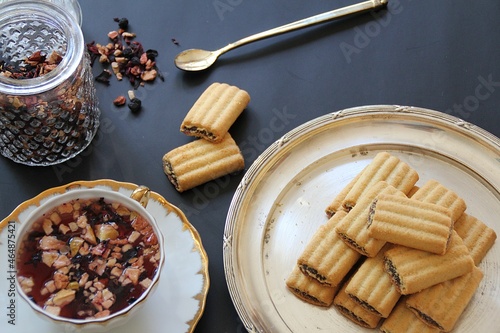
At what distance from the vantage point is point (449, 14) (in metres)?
2.00

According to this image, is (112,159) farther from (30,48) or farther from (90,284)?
(90,284)

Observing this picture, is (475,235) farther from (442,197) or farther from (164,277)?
(164,277)

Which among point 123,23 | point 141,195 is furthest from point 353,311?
point 123,23

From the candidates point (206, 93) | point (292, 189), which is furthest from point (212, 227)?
point (206, 93)

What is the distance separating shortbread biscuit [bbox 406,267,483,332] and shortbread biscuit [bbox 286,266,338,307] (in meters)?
0.17

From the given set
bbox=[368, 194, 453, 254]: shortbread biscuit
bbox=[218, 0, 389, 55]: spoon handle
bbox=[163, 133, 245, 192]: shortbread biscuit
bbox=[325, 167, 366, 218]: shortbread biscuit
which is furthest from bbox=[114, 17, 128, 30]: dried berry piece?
bbox=[368, 194, 453, 254]: shortbread biscuit

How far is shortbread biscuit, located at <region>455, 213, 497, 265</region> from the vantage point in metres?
1.56

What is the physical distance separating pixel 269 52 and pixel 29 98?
669mm

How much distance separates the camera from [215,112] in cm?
177

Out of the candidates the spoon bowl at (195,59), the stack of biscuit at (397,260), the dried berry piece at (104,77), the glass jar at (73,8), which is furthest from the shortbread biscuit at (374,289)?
the glass jar at (73,8)

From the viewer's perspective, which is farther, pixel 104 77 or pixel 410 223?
pixel 104 77

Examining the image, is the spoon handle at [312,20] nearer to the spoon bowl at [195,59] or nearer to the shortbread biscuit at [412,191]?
the spoon bowl at [195,59]

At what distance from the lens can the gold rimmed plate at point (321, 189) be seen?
154cm

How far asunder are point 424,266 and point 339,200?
27 centimetres
